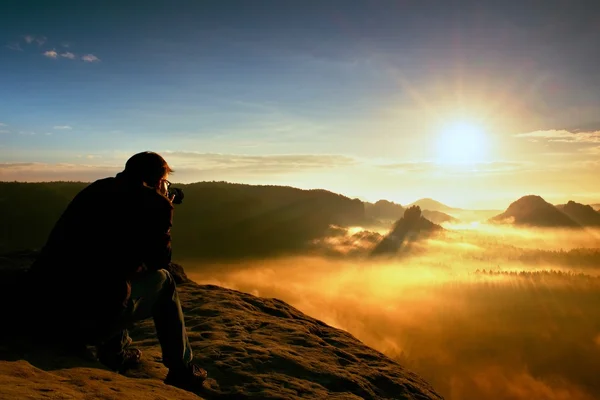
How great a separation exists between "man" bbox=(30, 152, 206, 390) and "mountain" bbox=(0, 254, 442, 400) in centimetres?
61

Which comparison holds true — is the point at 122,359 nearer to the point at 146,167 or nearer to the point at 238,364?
the point at 238,364

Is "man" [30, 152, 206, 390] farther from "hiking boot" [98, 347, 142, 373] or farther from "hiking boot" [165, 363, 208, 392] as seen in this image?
"hiking boot" [165, 363, 208, 392]

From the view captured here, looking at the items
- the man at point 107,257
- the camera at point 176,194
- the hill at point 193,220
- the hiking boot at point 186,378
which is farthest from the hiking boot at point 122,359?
the hill at point 193,220

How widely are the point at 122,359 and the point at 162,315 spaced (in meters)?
1.17

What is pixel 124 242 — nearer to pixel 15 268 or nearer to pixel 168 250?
pixel 168 250

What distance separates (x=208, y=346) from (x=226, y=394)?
6.31 feet

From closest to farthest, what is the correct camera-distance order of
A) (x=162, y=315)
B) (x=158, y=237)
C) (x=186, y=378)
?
1. (x=158, y=237)
2. (x=162, y=315)
3. (x=186, y=378)

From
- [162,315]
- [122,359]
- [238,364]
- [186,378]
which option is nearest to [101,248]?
[162,315]

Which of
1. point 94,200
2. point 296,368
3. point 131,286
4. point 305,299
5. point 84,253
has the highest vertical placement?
point 94,200

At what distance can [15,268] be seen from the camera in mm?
10242

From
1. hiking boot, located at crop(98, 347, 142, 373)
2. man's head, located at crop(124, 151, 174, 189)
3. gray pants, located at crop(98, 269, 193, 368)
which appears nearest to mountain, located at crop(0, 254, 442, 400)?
Result: hiking boot, located at crop(98, 347, 142, 373)

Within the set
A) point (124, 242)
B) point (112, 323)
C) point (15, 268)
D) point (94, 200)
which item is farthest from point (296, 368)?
point (15, 268)

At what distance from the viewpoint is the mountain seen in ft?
15.7

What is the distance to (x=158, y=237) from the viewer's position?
525 centimetres
